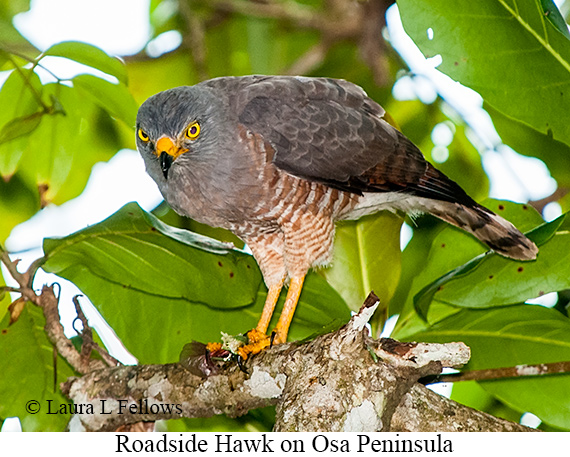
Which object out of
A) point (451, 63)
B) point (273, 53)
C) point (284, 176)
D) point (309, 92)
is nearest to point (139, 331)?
point (284, 176)

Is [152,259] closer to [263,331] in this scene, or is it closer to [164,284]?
[164,284]

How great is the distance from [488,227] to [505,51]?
3.18 feet

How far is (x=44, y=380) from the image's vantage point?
11.3ft

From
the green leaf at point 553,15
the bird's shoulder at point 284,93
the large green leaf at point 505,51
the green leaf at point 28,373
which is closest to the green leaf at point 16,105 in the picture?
the green leaf at point 28,373

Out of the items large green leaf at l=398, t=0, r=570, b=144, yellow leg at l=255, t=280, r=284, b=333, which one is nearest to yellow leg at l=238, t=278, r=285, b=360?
yellow leg at l=255, t=280, r=284, b=333

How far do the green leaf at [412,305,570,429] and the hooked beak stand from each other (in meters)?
1.40

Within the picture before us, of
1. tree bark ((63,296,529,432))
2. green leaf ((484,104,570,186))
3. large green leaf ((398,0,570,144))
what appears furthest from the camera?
green leaf ((484,104,570,186))

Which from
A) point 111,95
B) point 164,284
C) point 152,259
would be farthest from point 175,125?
point 164,284

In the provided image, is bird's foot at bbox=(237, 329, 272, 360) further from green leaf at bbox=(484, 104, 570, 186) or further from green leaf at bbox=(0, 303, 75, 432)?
green leaf at bbox=(484, 104, 570, 186)

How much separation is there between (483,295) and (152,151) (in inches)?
65.8

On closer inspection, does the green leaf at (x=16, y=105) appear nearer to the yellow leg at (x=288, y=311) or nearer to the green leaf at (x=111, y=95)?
the green leaf at (x=111, y=95)

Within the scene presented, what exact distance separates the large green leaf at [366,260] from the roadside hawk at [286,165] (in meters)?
0.12

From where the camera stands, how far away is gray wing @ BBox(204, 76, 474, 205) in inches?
132

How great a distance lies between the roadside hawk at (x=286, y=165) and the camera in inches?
132
